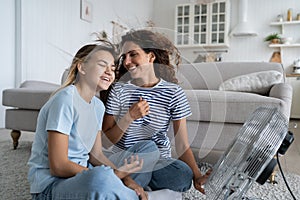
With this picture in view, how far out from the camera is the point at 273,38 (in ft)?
13.4

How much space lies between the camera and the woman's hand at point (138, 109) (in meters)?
0.71

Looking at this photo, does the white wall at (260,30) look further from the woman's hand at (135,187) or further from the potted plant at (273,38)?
the woman's hand at (135,187)

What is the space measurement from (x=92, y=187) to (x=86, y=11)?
316 cm

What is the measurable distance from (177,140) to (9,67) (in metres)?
2.33

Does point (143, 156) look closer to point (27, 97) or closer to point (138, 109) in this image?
point (138, 109)

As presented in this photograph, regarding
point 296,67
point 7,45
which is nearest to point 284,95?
point 7,45

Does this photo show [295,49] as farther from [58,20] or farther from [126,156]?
[126,156]

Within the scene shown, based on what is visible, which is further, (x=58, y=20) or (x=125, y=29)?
(x=58, y=20)

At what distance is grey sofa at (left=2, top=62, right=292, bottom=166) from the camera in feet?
2.39

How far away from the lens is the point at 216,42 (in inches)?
170

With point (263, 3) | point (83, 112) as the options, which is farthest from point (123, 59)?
point (263, 3)

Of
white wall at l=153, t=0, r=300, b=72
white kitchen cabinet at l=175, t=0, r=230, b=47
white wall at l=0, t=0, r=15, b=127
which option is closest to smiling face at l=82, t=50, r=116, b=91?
white wall at l=0, t=0, r=15, b=127

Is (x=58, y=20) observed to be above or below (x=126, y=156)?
above

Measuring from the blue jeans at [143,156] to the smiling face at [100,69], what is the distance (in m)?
0.19
